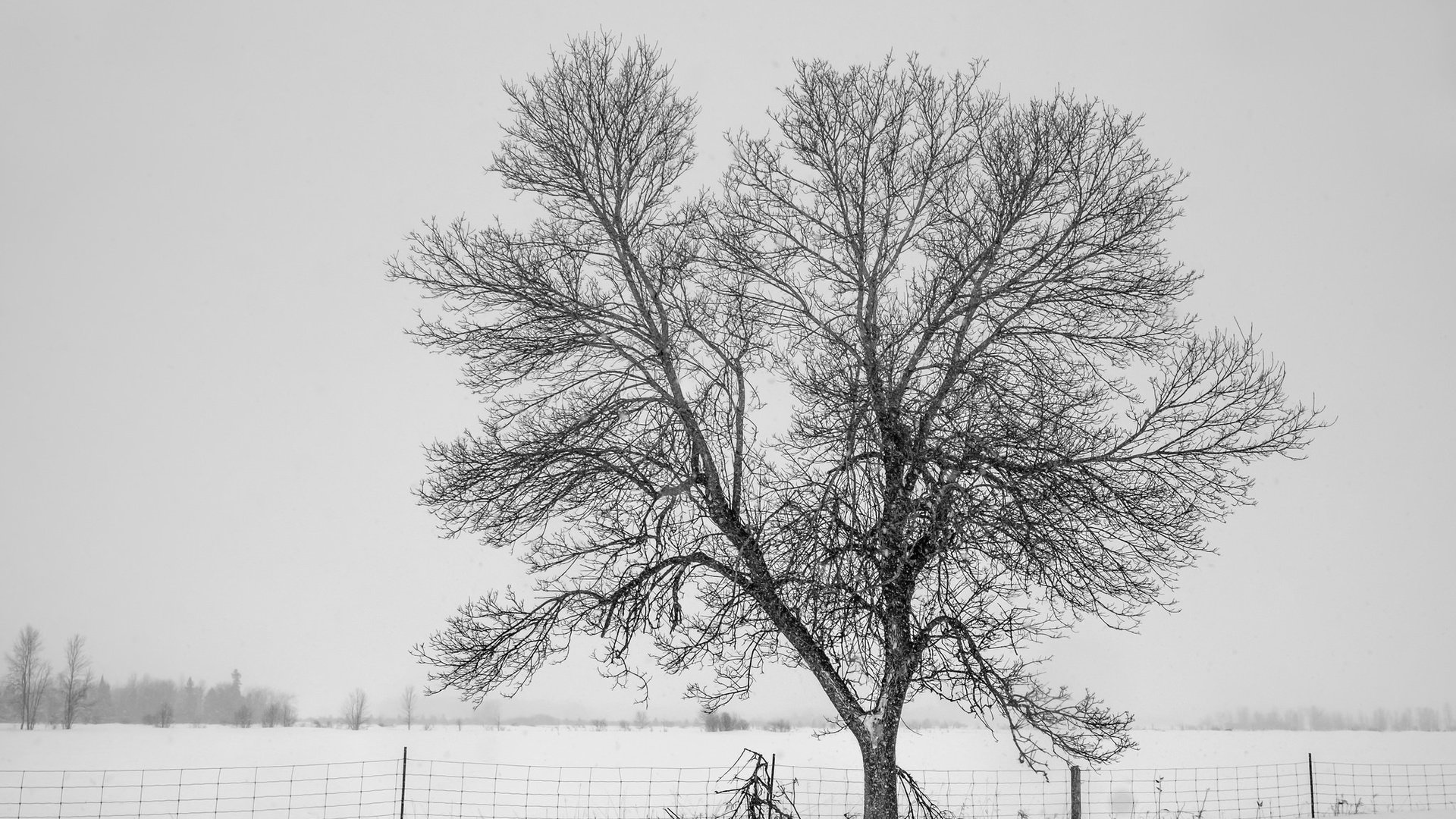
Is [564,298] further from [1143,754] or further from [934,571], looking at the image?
[1143,754]

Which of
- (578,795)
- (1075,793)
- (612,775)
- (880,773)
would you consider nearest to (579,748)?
(612,775)

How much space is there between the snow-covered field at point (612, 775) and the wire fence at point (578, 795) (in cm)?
8

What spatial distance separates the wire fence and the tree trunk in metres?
1.09

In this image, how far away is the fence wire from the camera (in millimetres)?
12742

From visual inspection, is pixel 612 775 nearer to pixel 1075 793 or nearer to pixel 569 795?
pixel 569 795

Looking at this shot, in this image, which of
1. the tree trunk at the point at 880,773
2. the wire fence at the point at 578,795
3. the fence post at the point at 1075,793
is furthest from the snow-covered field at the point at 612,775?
the tree trunk at the point at 880,773

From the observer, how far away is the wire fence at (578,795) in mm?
12531

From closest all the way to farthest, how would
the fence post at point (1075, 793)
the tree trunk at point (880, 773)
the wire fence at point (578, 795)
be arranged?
the tree trunk at point (880, 773), the fence post at point (1075, 793), the wire fence at point (578, 795)

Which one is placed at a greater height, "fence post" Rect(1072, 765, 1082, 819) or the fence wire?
"fence post" Rect(1072, 765, 1082, 819)

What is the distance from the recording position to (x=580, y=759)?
22781 mm

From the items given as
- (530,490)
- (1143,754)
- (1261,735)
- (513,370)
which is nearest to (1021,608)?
(530,490)

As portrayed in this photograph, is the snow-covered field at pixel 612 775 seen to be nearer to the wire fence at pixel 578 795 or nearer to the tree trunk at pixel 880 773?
the wire fence at pixel 578 795

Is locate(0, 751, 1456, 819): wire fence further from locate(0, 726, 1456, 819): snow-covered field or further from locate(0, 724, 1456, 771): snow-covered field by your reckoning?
locate(0, 724, 1456, 771): snow-covered field

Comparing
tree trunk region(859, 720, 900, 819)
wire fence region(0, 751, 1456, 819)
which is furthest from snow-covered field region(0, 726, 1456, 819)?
tree trunk region(859, 720, 900, 819)
